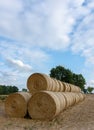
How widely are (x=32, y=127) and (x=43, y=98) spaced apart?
2.10 meters

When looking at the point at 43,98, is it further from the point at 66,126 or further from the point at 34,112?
the point at 66,126

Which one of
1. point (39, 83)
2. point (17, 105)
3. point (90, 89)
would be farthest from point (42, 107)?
point (90, 89)

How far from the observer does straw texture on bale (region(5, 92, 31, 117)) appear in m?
10.8

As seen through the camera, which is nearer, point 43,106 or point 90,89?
point 43,106

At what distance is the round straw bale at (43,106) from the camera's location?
10.2 metres

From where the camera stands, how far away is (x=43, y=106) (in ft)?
34.0

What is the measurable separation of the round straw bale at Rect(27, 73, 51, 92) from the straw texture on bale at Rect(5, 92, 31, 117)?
156 cm

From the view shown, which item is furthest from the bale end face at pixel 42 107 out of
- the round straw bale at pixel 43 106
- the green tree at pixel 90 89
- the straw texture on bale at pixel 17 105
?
the green tree at pixel 90 89

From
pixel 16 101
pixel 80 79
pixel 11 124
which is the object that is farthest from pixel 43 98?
pixel 80 79

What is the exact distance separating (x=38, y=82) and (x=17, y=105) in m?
2.12

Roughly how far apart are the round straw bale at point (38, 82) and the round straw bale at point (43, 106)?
2.04m

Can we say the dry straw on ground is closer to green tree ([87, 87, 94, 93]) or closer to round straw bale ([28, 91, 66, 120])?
round straw bale ([28, 91, 66, 120])

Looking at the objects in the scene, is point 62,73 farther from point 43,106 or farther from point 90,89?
point 43,106

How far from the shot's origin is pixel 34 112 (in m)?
10.5
